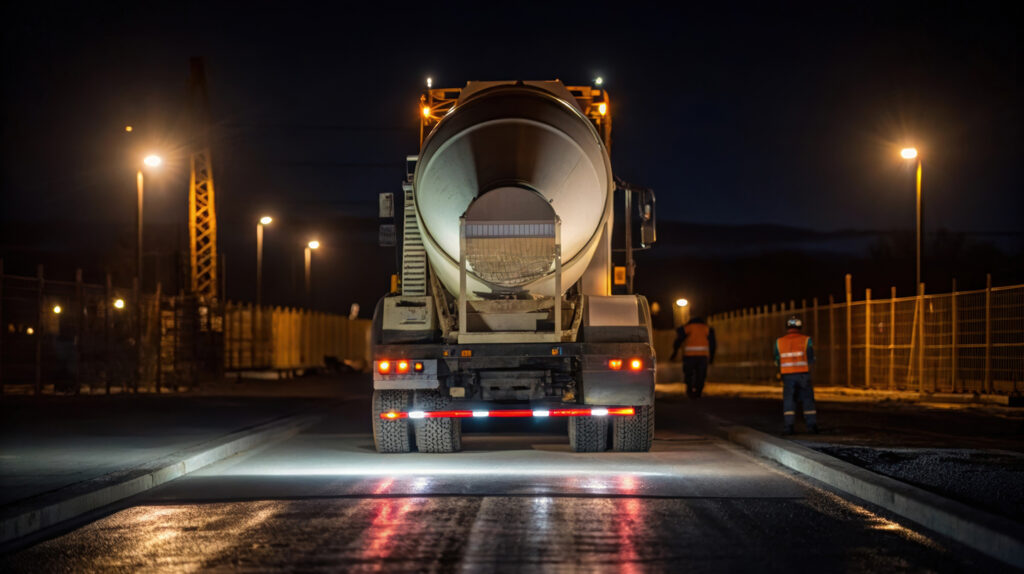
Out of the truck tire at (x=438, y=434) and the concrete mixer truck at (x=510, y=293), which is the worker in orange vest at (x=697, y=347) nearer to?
the concrete mixer truck at (x=510, y=293)

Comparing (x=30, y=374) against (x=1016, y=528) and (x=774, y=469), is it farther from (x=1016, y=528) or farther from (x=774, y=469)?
(x=1016, y=528)

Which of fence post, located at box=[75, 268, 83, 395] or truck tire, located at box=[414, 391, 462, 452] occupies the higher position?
fence post, located at box=[75, 268, 83, 395]

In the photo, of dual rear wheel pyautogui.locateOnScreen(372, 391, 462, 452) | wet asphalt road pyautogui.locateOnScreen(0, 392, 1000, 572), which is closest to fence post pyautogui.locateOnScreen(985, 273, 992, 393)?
wet asphalt road pyautogui.locateOnScreen(0, 392, 1000, 572)

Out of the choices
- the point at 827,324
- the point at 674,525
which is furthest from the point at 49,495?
the point at 827,324

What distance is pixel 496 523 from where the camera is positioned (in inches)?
362

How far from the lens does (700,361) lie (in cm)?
2759

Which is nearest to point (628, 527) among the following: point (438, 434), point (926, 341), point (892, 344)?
point (438, 434)

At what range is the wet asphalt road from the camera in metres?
7.74

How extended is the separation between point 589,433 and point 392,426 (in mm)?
2320

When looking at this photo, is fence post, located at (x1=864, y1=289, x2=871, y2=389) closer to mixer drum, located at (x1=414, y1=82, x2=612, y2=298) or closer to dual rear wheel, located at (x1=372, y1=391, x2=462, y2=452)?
mixer drum, located at (x1=414, y1=82, x2=612, y2=298)

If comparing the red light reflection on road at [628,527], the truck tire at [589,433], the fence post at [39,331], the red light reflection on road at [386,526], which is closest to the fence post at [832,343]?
the truck tire at [589,433]

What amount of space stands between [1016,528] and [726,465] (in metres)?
5.72

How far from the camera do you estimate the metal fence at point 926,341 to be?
24.2 metres

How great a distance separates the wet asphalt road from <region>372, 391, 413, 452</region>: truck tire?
0.70m
